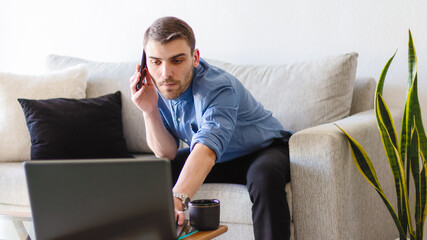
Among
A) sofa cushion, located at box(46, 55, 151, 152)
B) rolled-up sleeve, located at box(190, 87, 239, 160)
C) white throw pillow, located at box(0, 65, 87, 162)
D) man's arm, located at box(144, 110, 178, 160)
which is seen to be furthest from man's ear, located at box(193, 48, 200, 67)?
white throw pillow, located at box(0, 65, 87, 162)

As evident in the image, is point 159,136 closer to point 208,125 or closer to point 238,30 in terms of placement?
point 208,125

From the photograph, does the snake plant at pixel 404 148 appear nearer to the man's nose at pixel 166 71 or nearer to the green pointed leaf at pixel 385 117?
the green pointed leaf at pixel 385 117

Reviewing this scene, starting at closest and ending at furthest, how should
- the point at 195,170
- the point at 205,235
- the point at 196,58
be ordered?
the point at 205,235 < the point at 195,170 < the point at 196,58

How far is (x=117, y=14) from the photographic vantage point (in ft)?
10.7

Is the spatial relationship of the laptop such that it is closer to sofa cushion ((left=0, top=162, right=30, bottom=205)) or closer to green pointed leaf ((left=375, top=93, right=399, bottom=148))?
green pointed leaf ((left=375, top=93, right=399, bottom=148))

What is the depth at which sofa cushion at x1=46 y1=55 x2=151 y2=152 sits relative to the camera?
280 centimetres

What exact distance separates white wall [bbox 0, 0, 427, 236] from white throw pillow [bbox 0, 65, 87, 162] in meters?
0.54

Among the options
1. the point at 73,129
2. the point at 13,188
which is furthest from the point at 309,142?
the point at 13,188

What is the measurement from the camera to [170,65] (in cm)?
179

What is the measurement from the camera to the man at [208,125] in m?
1.70

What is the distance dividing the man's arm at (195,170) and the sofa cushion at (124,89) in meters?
1.20

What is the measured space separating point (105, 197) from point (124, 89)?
6.00ft

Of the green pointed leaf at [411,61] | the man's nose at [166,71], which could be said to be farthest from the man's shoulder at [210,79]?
the green pointed leaf at [411,61]

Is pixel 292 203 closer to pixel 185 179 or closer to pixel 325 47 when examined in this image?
pixel 185 179
